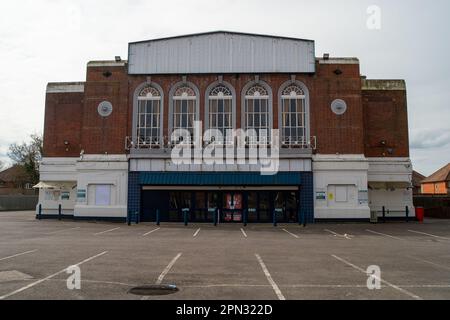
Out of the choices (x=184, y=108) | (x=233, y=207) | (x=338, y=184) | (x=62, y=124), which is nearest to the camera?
(x=338, y=184)

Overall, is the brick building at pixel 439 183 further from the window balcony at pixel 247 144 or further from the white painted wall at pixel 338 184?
the window balcony at pixel 247 144

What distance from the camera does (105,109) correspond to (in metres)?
30.4

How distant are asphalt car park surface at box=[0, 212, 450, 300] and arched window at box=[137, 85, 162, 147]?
11.1m

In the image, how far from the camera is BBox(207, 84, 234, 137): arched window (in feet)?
97.9

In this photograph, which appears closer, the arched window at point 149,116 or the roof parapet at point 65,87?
the arched window at point 149,116

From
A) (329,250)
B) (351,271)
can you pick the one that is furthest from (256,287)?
(329,250)

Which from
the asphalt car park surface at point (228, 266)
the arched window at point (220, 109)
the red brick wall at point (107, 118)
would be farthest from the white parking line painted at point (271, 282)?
the red brick wall at point (107, 118)

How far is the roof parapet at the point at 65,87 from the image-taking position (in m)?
33.1

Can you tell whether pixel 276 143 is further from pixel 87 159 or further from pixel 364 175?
pixel 87 159

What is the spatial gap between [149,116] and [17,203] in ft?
102

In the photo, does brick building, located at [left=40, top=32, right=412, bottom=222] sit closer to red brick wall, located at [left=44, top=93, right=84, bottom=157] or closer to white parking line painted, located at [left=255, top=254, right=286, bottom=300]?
red brick wall, located at [left=44, top=93, right=84, bottom=157]

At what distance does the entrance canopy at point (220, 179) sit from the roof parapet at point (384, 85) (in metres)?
8.99

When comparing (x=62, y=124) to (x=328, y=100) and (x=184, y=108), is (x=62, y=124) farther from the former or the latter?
(x=328, y=100)

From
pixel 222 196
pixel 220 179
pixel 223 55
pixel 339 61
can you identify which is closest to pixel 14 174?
pixel 222 196
